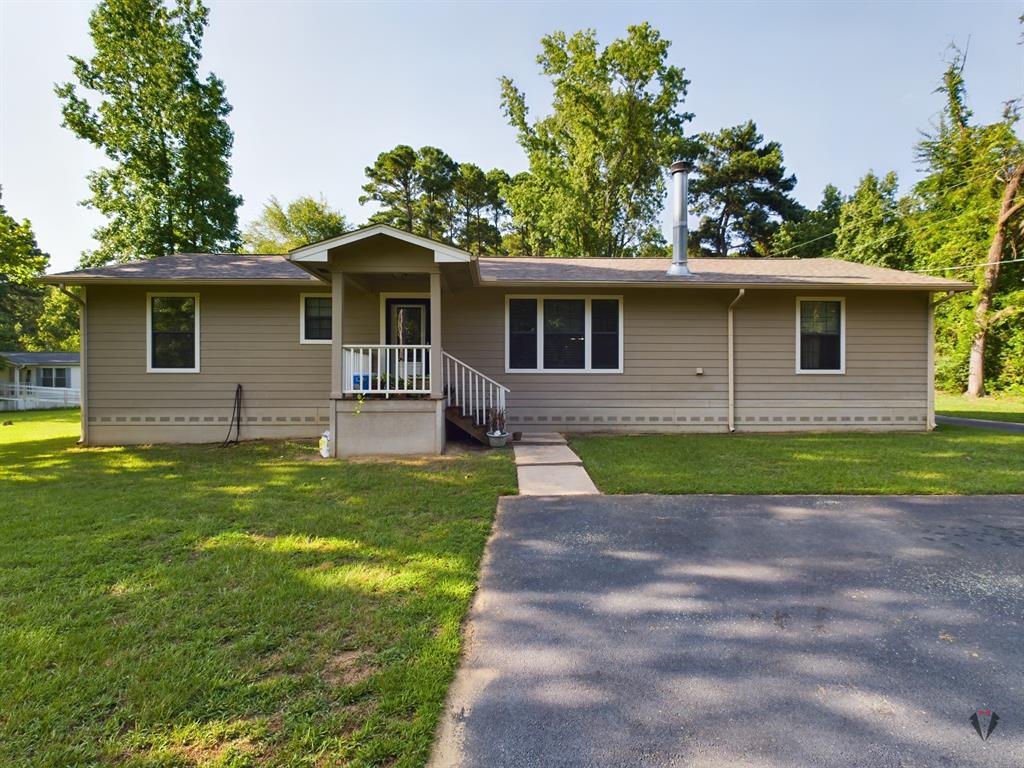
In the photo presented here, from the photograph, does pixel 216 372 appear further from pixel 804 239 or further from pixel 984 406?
pixel 804 239

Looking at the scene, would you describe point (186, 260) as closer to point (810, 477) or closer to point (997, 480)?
point (810, 477)

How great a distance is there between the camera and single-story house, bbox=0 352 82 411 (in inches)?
861

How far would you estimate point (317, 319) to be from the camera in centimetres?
887

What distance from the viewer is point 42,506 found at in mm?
4629

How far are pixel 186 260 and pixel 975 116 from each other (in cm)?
2468

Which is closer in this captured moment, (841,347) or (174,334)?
(174,334)

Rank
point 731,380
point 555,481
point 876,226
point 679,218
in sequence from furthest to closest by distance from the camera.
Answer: point 876,226 → point 679,218 → point 731,380 → point 555,481

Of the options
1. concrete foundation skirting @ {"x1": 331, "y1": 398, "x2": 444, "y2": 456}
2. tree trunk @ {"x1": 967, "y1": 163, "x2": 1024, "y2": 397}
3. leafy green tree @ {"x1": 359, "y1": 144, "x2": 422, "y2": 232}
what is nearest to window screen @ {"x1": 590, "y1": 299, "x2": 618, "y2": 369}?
concrete foundation skirting @ {"x1": 331, "y1": 398, "x2": 444, "y2": 456}

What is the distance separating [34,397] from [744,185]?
37.4 meters

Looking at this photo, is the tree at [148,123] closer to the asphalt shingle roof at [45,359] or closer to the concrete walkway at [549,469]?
the asphalt shingle roof at [45,359]

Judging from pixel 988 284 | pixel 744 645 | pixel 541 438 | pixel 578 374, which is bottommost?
pixel 744 645

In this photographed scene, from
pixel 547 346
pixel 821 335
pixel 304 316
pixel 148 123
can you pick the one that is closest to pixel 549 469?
pixel 547 346

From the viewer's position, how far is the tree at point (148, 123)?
637 inches

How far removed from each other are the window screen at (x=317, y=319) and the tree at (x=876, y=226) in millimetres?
23806
